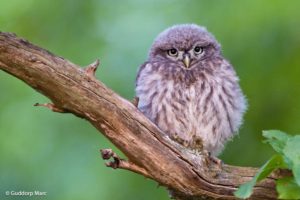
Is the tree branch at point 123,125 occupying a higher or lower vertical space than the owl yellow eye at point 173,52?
lower

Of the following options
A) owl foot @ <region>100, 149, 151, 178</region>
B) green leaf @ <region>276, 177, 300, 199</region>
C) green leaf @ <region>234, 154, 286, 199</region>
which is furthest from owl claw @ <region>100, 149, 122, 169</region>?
green leaf @ <region>276, 177, 300, 199</region>

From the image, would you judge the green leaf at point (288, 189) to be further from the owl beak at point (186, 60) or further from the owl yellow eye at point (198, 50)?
the owl yellow eye at point (198, 50)

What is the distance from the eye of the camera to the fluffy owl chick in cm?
509

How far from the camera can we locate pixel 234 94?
5.27 m

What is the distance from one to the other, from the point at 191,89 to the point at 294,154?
212 cm

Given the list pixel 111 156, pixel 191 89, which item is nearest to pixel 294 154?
pixel 111 156

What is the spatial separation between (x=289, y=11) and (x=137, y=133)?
184 cm

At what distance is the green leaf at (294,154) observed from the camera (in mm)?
2994

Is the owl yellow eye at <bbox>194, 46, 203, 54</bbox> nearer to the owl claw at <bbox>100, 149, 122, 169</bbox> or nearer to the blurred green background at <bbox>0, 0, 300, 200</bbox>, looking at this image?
the blurred green background at <bbox>0, 0, 300, 200</bbox>

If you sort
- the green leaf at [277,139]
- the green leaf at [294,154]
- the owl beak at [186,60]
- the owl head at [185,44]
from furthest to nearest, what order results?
the owl head at [185,44], the owl beak at [186,60], the green leaf at [277,139], the green leaf at [294,154]

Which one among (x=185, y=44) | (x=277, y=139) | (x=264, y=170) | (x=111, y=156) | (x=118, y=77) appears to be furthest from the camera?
(x=185, y=44)

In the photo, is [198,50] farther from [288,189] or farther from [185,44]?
[288,189]

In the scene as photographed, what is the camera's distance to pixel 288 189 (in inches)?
123

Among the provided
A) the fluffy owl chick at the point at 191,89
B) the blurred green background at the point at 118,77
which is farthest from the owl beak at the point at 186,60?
the blurred green background at the point at 118,77
